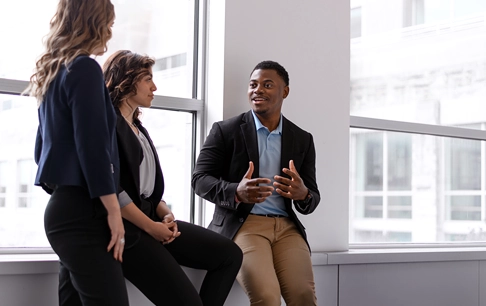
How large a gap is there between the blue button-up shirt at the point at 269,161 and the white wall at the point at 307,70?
258mm

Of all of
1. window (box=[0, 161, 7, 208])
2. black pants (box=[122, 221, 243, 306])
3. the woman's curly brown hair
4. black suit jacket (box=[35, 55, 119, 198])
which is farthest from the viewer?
window (box=[0, 161, 7, 208])

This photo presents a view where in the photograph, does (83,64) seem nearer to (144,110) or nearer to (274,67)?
(144,110)

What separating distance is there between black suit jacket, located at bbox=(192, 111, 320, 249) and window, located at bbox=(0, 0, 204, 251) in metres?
0.34

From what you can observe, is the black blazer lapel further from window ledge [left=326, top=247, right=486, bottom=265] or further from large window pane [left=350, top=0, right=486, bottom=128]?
large window pane [left=350, top=0, right=486, bottom=128]

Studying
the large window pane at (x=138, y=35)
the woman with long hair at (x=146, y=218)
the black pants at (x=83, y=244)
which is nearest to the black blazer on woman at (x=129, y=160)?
the woman with long hair at (x=146, y=218)

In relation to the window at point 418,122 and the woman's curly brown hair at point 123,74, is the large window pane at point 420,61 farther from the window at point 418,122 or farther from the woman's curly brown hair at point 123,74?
the woman's curly brown hair at point 123,74

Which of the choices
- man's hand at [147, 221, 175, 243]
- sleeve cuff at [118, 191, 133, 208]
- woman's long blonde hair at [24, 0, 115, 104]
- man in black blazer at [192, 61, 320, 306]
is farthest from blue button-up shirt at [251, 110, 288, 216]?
woman's long blonde hair at [24, 0, 115, 104]

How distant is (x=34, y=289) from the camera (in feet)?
8.79

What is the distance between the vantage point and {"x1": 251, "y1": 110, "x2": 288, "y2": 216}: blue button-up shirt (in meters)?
3.25

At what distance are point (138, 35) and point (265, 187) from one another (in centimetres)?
112

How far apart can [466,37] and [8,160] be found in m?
3.36

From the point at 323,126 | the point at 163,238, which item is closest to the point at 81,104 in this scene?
the point at 163,238

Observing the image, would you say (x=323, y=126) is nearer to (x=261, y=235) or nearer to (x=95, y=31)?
(x=261, y=235)

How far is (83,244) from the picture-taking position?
210cm
